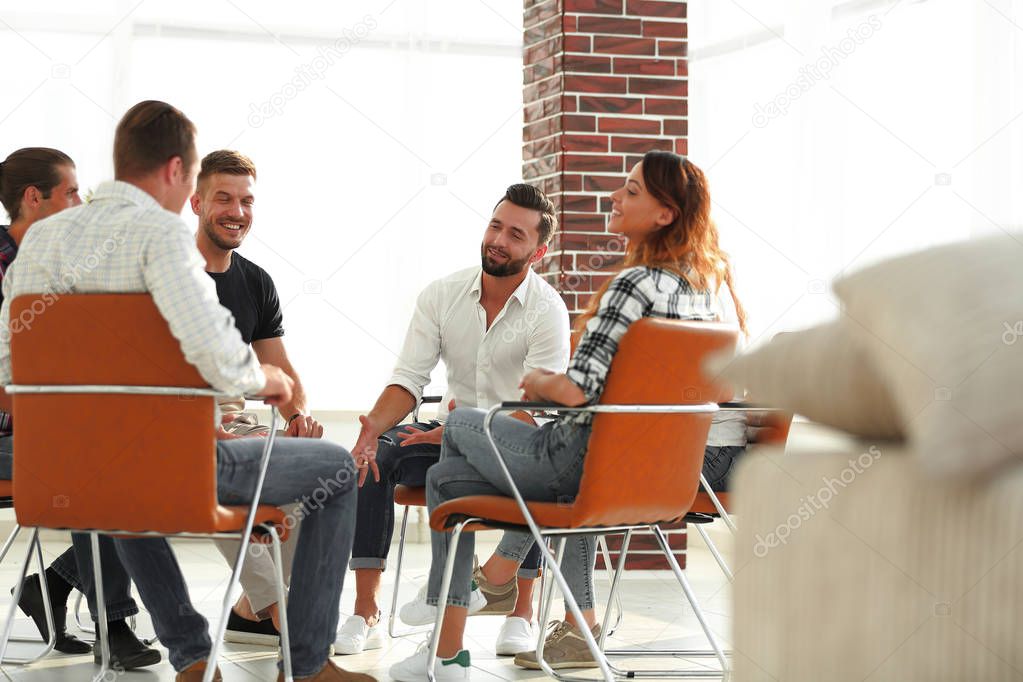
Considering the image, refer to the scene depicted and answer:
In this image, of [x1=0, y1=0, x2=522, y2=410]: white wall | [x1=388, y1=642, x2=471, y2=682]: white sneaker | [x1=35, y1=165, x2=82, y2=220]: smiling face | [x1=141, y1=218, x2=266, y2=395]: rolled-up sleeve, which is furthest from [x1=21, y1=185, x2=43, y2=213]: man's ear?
[x1=0, y1=0, x2=522, y2=410]: white wall

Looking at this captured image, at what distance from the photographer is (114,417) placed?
88.2 inches

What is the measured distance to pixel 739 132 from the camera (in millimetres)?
5887

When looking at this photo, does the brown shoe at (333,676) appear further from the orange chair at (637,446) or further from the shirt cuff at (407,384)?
the shirt cuff at (407,384)

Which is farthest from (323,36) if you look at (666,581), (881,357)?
(881,357)

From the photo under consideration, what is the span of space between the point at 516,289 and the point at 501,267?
0.26ft

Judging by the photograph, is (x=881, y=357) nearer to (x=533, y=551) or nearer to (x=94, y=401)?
(x=94, y=401)

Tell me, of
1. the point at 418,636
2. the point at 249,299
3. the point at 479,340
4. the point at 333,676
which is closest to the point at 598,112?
the point at 479,340

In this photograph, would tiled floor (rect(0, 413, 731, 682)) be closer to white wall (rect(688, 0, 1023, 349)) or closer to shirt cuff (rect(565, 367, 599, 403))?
shirt cuff (rect(565, 367, 599, 403))

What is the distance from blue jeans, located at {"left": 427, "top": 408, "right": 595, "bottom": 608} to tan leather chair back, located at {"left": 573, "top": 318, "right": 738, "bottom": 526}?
144mm

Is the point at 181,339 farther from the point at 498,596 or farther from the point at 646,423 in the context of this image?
the point at 498,596

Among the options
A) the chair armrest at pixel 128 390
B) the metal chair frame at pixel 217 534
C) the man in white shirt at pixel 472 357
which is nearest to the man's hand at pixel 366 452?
the man in white shirt at pixel 472 357

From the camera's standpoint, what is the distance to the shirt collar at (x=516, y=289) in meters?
3.61

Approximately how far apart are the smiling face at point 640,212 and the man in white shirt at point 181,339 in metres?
0.87

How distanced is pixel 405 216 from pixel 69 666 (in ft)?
11.6
